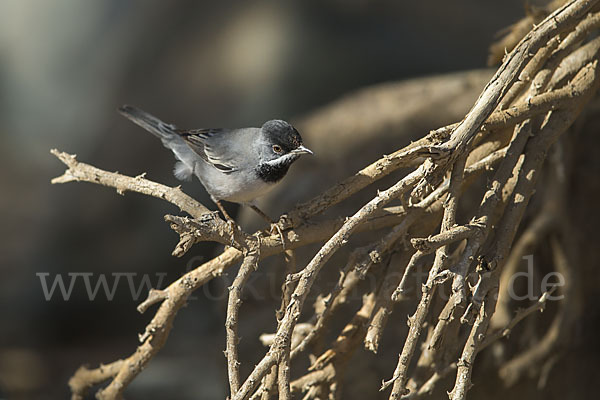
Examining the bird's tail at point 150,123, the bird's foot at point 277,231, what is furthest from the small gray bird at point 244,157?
the bird's foot at point 277,231

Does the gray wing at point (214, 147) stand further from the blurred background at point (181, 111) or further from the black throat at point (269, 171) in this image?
the blurred background at point (181, 111)

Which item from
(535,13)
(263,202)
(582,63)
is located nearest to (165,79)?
(263,202)

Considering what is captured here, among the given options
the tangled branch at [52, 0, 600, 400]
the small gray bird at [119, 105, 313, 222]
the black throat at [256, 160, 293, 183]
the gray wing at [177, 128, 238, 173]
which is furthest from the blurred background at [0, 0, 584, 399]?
the tangled branch at [52, 0, 600, 400]

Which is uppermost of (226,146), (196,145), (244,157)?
(196,145)

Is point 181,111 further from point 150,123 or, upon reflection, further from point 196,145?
point 196,145

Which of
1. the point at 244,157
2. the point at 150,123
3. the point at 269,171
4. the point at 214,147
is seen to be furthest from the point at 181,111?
the point at 269,171

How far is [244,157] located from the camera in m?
3.47

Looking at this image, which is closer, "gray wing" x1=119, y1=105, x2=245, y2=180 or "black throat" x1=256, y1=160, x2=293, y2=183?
"black throat" x1=256, y1=160, x2=293, y2=183

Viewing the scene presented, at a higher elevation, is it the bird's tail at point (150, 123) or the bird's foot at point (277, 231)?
the bird's tail at point (150, 123)

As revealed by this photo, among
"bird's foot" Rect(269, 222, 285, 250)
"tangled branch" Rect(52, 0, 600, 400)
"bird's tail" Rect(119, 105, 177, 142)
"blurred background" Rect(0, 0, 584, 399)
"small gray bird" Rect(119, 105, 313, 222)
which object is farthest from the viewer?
"blurred background" Rect(0, 0, 584, 399)

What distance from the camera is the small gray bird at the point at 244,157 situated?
3.32 metres

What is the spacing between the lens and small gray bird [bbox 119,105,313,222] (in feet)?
10.9

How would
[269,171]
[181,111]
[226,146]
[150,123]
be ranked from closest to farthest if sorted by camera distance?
[269,171], [226,146], [150,123], [181,111]

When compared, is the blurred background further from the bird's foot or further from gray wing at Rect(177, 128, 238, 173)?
the bird's foot
